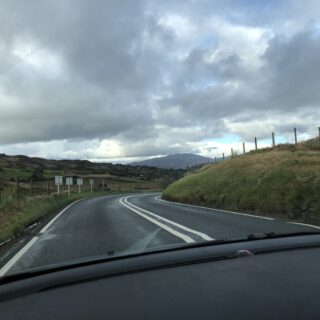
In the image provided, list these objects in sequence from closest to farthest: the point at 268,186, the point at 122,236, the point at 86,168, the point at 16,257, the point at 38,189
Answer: the point at 16,257, the point at 122,236, the point at 268,186, the point at 38,189, the point at 86,168

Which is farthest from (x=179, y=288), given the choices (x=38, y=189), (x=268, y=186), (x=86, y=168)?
(x=86, y=168)

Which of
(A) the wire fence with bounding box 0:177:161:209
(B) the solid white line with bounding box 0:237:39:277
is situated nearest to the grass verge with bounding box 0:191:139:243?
(A) the wire fence with bounding box 0:177:161:209

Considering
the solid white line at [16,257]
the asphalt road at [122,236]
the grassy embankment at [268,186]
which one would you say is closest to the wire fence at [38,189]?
the asphalt road at [122,236]

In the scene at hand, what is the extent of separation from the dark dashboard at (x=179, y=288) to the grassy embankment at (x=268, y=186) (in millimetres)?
14634

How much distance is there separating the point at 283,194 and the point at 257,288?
21.4m

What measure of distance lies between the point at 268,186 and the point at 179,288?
2379 cm

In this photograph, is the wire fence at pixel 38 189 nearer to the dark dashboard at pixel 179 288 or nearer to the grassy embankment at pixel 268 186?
the grassy embankment at pixel 268 186

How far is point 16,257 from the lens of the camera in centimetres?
1070

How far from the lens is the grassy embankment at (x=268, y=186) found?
21.2 meters

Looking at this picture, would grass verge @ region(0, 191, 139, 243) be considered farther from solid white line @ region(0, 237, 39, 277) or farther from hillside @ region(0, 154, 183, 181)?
hillside @ region(0, 154, 183, 181)

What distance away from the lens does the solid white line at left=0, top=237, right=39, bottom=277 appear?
921cm

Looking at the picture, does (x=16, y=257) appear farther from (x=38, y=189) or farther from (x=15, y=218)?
(x=38, y=189)

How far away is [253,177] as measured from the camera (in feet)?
96.5

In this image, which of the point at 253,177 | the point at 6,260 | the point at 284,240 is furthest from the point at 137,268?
the point at 253,177
